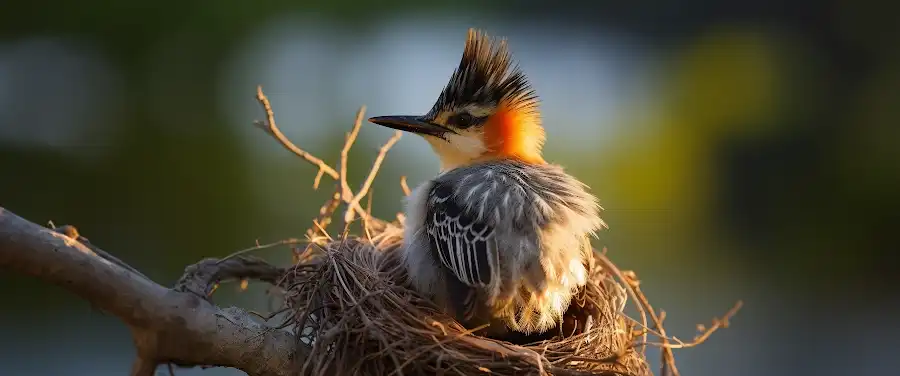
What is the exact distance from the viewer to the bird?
1813 mm

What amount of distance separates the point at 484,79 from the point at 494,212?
0.58 meters

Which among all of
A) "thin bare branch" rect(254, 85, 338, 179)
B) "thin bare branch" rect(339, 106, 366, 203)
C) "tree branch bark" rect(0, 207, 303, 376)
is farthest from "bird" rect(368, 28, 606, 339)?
"tree branch bark" rect(0, 207, 303, 376)

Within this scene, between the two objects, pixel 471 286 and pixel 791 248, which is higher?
pixel 471 286

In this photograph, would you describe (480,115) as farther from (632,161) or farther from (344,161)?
(632,161)

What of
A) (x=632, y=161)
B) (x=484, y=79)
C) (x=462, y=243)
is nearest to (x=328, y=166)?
(x=484, y=79)

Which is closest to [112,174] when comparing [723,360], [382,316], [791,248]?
[382,316]

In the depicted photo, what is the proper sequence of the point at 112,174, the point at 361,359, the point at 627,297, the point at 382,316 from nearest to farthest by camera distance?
the point at 361,359
the point at 382,316
the point at 627,297
the point at 112,174

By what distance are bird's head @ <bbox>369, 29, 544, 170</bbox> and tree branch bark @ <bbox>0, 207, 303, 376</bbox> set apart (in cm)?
88

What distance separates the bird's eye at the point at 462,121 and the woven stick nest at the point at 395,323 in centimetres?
28

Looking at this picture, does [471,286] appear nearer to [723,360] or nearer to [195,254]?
[195,254]

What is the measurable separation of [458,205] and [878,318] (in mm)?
6035

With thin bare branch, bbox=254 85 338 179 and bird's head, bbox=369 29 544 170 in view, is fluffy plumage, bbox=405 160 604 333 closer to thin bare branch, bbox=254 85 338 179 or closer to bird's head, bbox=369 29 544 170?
bird's head, bbox=369 29 544 170

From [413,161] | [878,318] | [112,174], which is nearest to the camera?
[413,161]

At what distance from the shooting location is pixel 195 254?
4.95 metres
